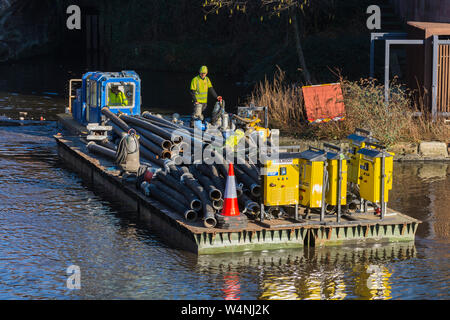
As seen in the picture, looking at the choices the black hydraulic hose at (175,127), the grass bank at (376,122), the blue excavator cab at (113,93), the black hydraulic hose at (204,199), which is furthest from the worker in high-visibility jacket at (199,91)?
the black hydraulic hose at (204,199)

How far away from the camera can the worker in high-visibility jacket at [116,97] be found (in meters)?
24.5

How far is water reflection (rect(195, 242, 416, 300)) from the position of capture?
12.5 metres

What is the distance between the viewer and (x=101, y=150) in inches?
823

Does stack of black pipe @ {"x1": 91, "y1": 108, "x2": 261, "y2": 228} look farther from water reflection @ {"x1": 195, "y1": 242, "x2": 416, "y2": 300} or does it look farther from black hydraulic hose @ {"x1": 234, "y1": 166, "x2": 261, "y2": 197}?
water reflection @ {"x1": 195, "y1": 242, "x2": 416, "y2": 300}

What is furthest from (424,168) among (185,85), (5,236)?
(185,85)

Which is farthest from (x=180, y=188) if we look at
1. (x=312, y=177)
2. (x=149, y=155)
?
(x=149, y=155)

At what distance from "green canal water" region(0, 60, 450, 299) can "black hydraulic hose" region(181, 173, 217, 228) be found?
61cm

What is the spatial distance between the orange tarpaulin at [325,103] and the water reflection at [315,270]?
9018 mm

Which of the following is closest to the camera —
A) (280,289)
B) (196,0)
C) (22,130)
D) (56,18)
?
(280,289)

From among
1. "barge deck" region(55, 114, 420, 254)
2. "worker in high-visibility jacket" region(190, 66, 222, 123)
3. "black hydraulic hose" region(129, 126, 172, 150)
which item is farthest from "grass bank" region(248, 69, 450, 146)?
"barge deck" region(55, 114, 420, 254)

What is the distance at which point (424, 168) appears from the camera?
21.5 m

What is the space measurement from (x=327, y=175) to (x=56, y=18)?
46160 mm
